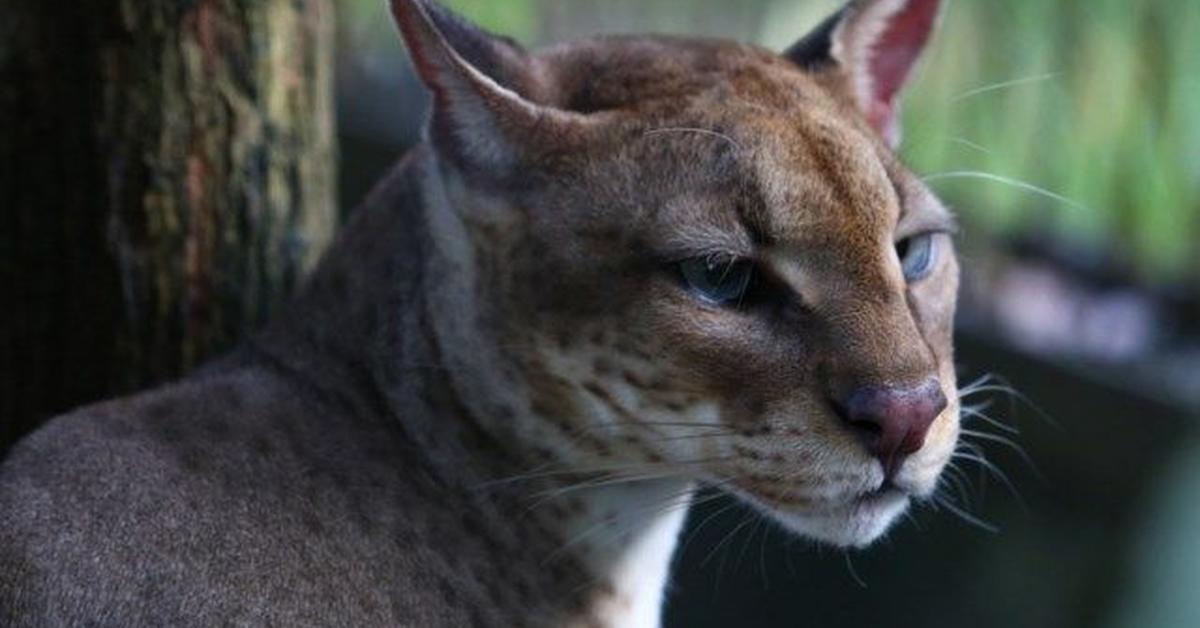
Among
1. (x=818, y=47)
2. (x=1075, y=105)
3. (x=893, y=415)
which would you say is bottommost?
(x=1075, y=105)

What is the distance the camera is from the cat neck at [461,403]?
3658mm

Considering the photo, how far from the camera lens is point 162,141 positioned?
4.11 meters

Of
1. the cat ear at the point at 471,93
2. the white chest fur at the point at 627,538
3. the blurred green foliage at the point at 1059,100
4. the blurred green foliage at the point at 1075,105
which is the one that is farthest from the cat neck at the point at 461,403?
the blurred green foliage at the point at 1075,105

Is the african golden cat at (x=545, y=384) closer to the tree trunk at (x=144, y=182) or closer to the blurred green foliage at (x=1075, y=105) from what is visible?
the tree trunk at (x=144, y=182)

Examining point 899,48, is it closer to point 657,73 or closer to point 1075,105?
point 657,73

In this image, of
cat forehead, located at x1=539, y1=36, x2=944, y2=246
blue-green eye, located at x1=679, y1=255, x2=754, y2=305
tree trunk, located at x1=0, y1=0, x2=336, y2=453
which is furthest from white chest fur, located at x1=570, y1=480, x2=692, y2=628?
tree trunk, located at x1=0, y1=0, x2=336, y2=453

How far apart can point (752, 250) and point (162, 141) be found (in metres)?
1.32

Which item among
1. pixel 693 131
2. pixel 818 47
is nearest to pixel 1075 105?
pixel 818 47

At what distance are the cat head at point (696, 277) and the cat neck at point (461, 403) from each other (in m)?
0.01

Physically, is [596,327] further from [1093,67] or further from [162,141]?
[1093,67]

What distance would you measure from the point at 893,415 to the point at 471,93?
2.75ft

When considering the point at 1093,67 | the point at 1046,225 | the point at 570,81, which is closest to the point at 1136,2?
the point at 1093,67

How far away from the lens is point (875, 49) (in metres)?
4.05

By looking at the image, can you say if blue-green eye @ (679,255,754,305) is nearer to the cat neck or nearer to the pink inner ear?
the cat neck
